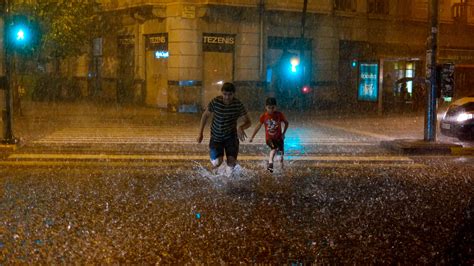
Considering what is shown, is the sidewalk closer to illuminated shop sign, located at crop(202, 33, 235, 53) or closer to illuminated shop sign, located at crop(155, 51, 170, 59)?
illuminated shop sign, located at crop(155, 51, 170, 59)

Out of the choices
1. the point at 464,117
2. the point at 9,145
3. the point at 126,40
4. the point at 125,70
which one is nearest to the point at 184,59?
the point at 126,40

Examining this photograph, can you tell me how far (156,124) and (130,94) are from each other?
1030 cm

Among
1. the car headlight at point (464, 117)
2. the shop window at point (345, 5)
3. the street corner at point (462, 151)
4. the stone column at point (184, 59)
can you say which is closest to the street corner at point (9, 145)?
the street corner at point (462, 151)

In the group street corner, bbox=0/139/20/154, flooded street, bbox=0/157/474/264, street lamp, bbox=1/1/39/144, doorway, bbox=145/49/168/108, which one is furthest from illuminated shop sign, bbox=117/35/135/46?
flooded street, bbox=0/157/474/264

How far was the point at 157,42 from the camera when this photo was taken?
29.3 metres

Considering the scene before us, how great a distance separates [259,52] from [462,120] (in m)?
13.4

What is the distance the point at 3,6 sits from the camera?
51.4 ft

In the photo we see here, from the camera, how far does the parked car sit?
55.0ft

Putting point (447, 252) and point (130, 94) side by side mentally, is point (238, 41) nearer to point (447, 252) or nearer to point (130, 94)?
point (130, 94)

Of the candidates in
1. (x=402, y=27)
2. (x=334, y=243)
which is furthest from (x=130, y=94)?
(x=334, y=243)

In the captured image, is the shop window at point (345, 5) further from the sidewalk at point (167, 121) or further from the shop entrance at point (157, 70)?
the shop entrance at point (157, 70)

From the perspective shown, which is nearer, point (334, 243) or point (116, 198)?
point (334, 243)

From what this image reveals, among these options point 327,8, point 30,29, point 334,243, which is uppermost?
point 327,8

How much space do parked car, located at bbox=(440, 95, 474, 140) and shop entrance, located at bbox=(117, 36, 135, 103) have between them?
17.7 meters
